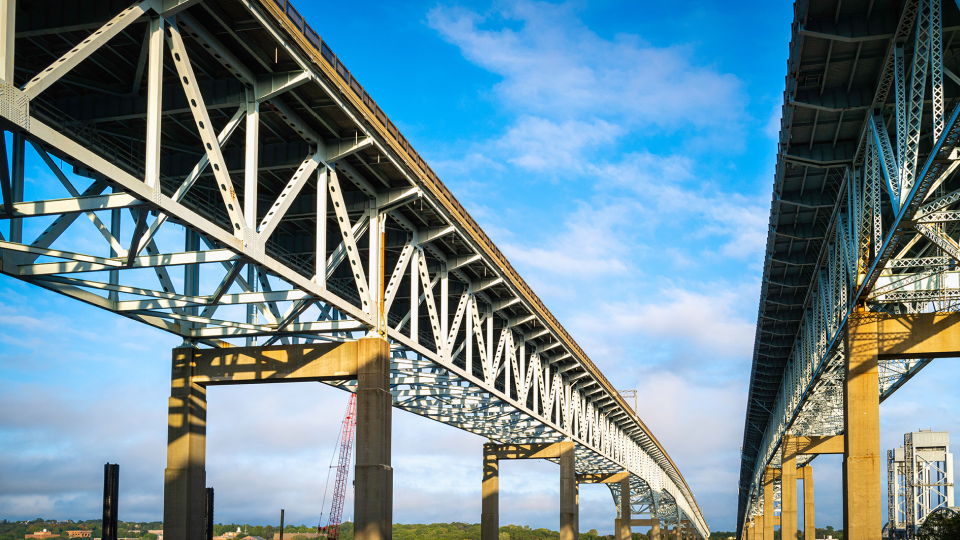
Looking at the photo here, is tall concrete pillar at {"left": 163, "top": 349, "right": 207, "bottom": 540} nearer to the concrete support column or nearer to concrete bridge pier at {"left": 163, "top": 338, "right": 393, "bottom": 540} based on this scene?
concrete bridge pier at {"left": 163, "top": 338, "right": 393, "bottom": 540}

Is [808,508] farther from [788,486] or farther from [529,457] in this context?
[529,457]

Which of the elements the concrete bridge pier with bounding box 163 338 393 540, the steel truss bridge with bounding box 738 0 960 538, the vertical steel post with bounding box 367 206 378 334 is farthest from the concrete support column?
the vertical steel post with bounding box 367 206 378 334

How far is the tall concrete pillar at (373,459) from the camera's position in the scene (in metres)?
28.0

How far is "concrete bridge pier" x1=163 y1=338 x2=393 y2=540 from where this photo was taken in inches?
1105

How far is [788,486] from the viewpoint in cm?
7344

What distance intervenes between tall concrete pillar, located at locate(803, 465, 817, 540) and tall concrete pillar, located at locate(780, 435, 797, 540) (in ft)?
14.3

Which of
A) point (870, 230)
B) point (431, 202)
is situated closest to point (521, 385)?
point (431, 202)

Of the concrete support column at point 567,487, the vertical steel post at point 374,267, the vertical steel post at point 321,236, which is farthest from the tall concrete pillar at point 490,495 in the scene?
the vertical steel post at point 321,236

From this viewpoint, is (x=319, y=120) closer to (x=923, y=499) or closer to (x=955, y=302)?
(x=955, y=302)

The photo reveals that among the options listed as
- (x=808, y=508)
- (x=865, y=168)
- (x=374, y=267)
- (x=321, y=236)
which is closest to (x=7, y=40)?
(x=321, y=236)

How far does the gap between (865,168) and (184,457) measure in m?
24.5

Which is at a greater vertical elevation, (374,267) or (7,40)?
(7,40)

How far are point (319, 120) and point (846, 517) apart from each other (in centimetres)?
2267

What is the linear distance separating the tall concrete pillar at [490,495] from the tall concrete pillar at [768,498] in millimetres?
44692
